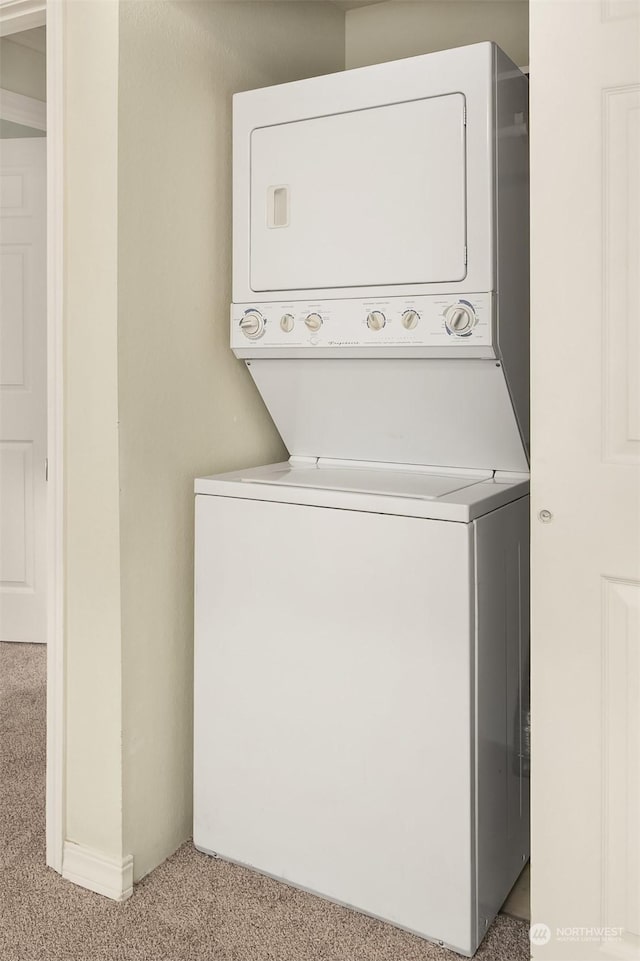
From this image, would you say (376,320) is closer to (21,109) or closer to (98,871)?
(98,871)

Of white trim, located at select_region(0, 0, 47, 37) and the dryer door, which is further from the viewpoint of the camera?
white trim, located at select_region(0, 0, 47, 37)

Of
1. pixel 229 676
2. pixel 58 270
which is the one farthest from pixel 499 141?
pixel 229 676

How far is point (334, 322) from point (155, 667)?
3.16 feet

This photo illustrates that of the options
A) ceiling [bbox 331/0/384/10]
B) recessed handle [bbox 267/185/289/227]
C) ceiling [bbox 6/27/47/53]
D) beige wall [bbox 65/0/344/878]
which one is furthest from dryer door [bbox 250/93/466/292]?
ceiling [bbox 6/27/47/53]

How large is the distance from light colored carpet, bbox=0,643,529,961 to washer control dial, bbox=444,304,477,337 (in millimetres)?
1344

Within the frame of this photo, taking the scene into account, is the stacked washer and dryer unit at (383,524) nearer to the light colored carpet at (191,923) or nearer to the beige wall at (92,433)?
the light colored carpet at (191,923)

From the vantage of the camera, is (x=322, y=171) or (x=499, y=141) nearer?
(x=499, y=141)

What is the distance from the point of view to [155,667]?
199 centimetres

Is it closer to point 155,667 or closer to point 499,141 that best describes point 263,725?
point 155,667

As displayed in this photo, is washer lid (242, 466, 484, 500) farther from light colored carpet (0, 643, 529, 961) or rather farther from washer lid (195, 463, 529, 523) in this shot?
light colored carpet (0, 643, 529, 961)

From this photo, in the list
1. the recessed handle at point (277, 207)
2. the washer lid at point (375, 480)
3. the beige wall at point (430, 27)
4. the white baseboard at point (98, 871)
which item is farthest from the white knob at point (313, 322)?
the white baseboard at point (98, 871)

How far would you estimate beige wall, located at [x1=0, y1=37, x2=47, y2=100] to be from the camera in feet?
10.6
